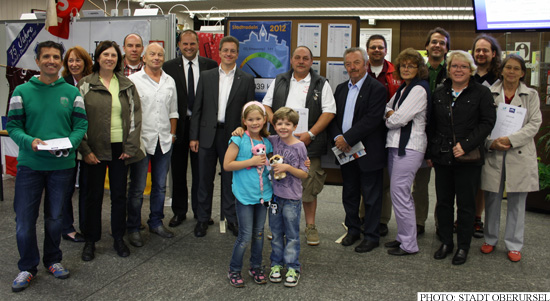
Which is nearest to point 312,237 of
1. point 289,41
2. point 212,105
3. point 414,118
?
point 414,118

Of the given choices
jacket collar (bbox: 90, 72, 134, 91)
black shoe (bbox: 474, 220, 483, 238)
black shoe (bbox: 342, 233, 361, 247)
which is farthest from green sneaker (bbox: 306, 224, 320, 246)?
jacket collar (bbox: 90, 72, 134, 91)

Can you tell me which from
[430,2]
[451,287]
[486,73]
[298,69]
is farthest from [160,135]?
[430,2]

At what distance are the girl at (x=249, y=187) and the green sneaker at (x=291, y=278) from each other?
0.15 m

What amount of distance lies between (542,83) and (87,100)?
4.42 meters

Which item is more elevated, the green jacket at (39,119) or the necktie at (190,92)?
the necktie at (190,92)

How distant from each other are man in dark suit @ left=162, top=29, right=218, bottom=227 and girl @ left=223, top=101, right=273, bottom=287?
120cm

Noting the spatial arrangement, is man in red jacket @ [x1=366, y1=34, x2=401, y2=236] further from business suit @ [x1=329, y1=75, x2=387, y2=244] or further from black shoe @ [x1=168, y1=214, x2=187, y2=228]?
black shoe @ [x1=168, y1=214, x2=187, y2=228]

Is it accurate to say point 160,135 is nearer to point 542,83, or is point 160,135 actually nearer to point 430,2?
point 542,83

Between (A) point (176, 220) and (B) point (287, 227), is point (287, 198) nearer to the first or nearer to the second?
(B) point (287, 227)

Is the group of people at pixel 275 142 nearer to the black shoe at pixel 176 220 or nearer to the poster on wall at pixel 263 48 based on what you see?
the black shoe at pixel 176 220

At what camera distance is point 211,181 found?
3957 millimetres

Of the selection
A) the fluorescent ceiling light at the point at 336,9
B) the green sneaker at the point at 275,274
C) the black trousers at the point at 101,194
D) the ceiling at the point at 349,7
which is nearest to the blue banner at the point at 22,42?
the black trousers at the point at 101,194

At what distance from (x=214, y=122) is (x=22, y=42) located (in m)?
3.31

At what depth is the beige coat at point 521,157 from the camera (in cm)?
337
